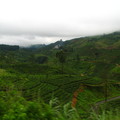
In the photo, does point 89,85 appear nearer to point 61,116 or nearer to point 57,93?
point 57,93

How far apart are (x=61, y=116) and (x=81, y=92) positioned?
48501 millimetres

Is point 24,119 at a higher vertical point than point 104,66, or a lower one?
higher

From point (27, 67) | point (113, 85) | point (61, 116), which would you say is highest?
point (61, 116)

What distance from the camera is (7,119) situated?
3674 mm

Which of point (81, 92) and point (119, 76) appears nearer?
point (81, 92)

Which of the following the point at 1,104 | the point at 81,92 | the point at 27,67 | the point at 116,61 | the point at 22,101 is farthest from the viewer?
the point at 116,61

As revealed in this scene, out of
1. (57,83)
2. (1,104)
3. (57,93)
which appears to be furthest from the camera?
(57,83)

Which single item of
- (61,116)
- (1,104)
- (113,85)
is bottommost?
(113,85)

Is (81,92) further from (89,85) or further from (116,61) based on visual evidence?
(116,61)

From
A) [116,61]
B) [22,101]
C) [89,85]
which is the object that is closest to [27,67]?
[89,85]

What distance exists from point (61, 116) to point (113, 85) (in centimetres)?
6926

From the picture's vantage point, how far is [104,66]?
109 m

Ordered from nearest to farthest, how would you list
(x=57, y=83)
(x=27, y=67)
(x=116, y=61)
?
(x=57, y=83), (x=27, y=67), (x=116, y=61)

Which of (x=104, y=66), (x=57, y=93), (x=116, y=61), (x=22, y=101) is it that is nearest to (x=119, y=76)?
(x=104, y=66)
